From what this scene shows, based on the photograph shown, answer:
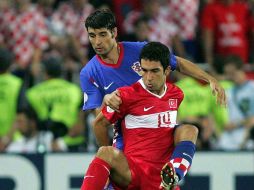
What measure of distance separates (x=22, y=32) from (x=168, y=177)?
255 inches

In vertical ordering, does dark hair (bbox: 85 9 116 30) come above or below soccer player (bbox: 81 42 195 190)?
above

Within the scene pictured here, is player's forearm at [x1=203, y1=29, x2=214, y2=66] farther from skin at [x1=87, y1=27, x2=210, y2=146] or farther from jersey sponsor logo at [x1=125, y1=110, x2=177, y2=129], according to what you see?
jersey sponsor logo at [x1=125, y1=110, x2=177, y2=129]

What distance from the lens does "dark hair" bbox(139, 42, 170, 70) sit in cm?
847

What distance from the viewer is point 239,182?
11758 millimetres

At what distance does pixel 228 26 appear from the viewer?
14969mm

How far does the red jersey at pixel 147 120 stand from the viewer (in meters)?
8.63

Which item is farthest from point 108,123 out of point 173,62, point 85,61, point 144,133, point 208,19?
point 208,19

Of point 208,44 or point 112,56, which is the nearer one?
point 112,56

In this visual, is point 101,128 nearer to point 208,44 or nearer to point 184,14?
point 208,44

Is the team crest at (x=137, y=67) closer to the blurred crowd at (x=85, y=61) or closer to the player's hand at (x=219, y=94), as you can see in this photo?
the player's hand at (x=219, y=94)

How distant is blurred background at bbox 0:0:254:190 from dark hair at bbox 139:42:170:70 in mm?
3304

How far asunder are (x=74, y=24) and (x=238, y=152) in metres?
3.90

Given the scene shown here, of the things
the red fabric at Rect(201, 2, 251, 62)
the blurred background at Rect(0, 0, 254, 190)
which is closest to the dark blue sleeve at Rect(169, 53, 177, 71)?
the blurred background at Rect(0, 0, 254, 190)

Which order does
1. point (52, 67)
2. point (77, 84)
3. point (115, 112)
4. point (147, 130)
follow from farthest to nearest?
point (77, 84)
point (52, 67)
point (147, 130)
point (115, 112)
